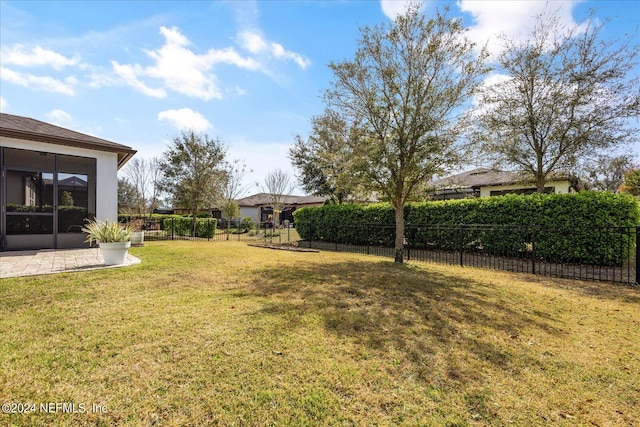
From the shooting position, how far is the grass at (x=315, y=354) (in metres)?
2.19

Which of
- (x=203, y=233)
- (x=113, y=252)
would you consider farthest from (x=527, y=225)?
(x=203, y=233)

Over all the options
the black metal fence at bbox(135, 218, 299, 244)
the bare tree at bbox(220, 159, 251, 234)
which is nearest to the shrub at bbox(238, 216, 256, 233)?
the black metal fence at bbox(135, 218, 299, 244)

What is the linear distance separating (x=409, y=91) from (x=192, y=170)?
16811mm

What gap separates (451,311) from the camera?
172 inches

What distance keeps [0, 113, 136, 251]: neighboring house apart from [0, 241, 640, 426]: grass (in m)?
6.66

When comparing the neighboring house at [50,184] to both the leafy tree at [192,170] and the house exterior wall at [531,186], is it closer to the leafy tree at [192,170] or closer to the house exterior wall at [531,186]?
the leafy tree at [192,170]

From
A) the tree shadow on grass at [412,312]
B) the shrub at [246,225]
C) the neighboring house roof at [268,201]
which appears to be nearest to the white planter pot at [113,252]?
the tree shadow on grass at [412,312]

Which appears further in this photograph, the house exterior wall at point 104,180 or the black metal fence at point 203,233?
the black metal fence at point 203,233

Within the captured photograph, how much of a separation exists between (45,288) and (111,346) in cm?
321

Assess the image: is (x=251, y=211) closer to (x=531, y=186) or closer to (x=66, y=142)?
(x=66, y=142)

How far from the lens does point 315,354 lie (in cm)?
300

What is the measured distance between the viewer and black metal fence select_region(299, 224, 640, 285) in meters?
7.64

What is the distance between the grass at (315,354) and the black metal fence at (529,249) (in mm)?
2470

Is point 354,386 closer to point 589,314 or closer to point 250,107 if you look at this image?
point 589,314
